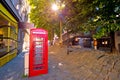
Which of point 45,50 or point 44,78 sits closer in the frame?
point 44,78

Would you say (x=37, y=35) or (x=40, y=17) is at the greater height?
(x=40, y=17)

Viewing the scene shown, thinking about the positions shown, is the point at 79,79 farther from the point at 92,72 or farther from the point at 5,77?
the point at 5,77

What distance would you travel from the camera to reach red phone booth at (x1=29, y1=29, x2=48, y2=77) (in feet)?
A: 27.4

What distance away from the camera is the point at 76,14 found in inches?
493

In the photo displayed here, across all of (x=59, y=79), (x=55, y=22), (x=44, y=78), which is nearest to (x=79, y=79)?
(x=59, y=79)

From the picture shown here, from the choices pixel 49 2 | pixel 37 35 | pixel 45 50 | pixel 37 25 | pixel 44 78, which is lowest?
pixel 44 78

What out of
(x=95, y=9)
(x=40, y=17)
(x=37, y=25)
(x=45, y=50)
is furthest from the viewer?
(x=37, y=25)

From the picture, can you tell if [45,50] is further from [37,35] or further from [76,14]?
[76,14]

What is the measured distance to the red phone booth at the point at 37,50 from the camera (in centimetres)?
836

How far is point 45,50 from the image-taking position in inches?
353

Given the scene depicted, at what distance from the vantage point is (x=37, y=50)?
9172mm

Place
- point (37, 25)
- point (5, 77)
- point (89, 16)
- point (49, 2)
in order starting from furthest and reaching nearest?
point (37, 25) → point (49, 2) → point (89, 16) → point (5, 77)

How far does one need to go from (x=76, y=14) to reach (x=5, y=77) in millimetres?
6865

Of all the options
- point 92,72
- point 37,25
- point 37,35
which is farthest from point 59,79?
point 37,25
